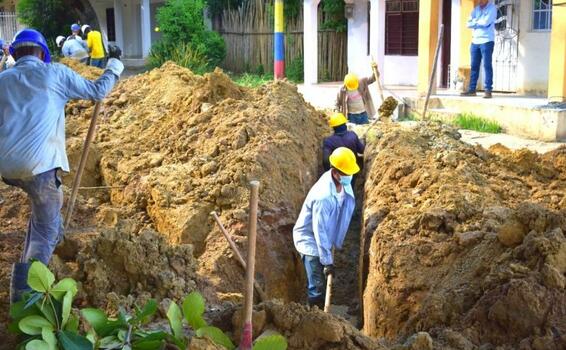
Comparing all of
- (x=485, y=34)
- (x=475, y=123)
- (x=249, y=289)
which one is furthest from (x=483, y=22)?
(x=249, y=289)

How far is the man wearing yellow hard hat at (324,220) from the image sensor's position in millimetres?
7453

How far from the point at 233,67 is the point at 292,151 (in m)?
16.2

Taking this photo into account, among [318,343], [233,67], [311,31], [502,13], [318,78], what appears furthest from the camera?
[233,67]

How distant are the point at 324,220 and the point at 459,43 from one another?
9.65 metres

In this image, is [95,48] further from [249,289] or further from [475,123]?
[249,289]

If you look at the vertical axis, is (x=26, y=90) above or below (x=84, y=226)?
above

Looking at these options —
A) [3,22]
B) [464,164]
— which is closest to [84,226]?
[464,164]

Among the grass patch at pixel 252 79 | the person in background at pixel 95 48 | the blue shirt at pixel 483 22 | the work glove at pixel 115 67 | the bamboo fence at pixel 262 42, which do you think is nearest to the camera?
the work glove at pixel 115 67

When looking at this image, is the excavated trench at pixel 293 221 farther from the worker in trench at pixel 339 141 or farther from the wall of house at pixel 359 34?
the wall of house at pixel 359 34

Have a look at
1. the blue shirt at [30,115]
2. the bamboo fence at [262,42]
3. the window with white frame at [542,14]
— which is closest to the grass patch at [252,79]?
the bamboo fence at [262,42]

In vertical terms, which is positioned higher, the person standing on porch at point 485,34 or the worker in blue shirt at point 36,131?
the person standing on porch at point 485,34

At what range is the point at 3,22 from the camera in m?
31.1

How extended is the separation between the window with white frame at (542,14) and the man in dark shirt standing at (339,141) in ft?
22.1

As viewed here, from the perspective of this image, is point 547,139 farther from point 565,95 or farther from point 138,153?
point 138,153
